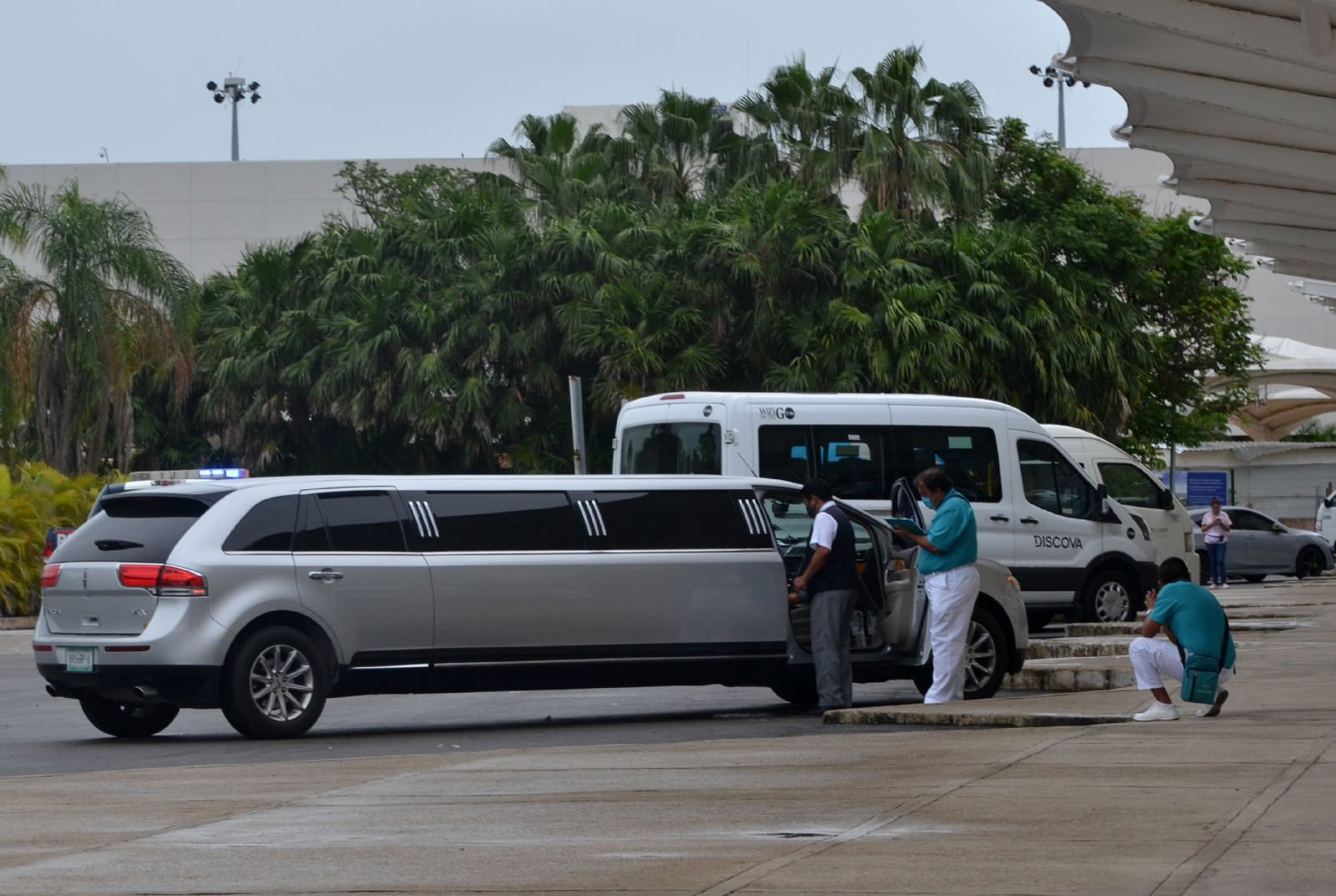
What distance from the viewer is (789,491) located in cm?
1345

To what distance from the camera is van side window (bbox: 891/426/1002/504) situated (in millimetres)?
18656

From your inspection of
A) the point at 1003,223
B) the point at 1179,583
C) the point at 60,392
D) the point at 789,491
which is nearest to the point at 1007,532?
the point at 789,491

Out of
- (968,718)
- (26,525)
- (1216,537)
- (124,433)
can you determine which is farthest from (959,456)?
(124,433)

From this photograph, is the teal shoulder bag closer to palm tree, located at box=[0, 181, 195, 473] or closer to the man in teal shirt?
the man in teal shirt

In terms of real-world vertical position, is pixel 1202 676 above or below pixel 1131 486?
below

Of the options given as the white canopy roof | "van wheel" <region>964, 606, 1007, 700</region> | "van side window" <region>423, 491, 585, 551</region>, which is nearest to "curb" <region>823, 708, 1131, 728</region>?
"van wheel" <region>964, 606, 1007, 700</region>

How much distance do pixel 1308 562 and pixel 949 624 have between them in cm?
2608

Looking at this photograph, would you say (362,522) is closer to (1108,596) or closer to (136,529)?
(136,529)

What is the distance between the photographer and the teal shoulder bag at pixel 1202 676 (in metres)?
10.7

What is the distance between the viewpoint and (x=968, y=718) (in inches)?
439

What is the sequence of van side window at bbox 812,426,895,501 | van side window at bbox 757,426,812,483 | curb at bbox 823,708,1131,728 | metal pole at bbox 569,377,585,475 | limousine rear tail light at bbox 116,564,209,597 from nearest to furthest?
curb at bbox 823,708,1131,728 < limousine rear tail light at bbox 116,564,209,597 < van side window at bbox 757,426,812,483 < van side window at bbox 812,426,895,501 < metal pole at bbox 569,377,585,475

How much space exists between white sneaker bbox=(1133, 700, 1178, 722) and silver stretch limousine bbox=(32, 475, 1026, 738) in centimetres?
266

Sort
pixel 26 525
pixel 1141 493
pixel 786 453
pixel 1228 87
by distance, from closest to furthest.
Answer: pixel 1228 87 → pixel 786 453 → pixel 1141 493 → pixel 26 525

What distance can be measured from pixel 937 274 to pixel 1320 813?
26.8 m
